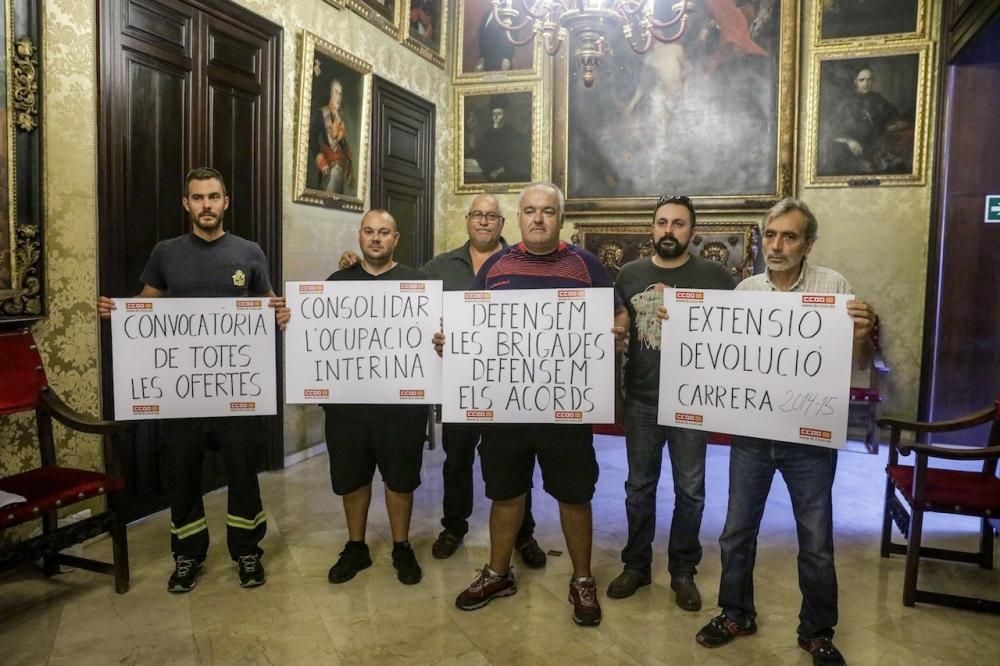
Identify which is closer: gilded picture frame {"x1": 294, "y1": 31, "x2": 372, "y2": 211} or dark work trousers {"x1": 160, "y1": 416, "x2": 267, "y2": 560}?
dark work trousers {"x1": 160, "y1": 416, "x2": 267, "y2": 560}

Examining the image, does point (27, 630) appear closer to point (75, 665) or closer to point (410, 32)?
point (75, 665)

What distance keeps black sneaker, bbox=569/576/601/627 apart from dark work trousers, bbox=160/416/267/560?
4.58 ft

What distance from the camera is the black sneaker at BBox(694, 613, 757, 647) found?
255 centimetres

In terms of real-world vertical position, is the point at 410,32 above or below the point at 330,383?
above

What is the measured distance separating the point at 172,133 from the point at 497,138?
374 centimetres

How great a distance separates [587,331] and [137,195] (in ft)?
8.44

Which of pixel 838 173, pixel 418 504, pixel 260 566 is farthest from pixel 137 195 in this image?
pixel 838 173

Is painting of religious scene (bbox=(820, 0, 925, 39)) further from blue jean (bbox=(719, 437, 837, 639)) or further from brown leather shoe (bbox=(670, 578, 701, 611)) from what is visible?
brown leather shoe (bbox=(670, 578, 701, 611))

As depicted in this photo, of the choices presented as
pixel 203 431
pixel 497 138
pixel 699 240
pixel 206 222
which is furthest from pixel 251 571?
pixel 497 138

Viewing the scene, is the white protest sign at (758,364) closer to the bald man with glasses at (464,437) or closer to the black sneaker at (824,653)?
the black sneaker at (824,653)

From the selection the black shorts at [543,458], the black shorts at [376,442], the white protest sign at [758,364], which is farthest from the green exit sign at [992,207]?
the black shorts at [376,442]

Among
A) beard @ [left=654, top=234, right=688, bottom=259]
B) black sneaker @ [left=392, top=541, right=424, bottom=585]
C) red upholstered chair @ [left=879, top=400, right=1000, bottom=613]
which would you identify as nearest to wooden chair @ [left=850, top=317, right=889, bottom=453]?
red upholstered chair @ [left=879, top=400, right=1000, bottom=613]

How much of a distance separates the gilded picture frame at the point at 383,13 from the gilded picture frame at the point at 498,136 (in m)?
1.24

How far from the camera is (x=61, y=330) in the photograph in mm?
3342
